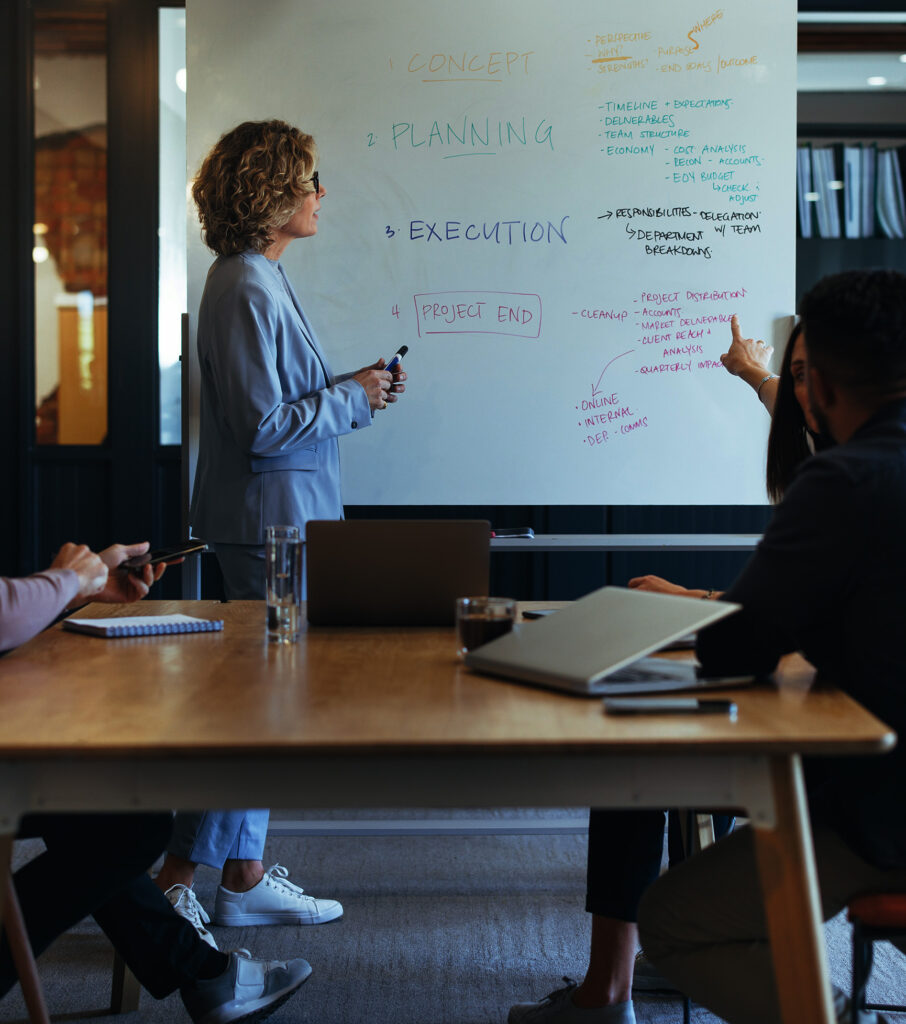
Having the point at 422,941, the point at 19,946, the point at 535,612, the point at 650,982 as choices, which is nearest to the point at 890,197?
the point at 535,612

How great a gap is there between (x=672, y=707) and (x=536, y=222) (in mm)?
2021

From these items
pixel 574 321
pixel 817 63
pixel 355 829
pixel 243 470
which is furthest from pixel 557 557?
pixel 817 63

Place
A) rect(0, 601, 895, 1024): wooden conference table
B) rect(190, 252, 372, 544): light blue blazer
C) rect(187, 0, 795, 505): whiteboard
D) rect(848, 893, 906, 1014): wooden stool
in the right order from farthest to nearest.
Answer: rect(187, 0, 795, 505): whiteboard < rect(190, 252, 372, 544): light blue blazer < rect(848, 893, 906, 1014): wooden stool < rect(0, 601, 895, 1024): wooden conference table

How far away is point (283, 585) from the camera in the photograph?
1470 mm

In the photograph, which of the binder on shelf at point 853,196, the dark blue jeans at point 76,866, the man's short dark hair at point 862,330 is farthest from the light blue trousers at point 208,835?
the binder on shelf at point 853,196

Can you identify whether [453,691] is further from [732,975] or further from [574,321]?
[574,321]

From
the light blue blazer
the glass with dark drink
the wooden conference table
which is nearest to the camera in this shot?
the wooden conference table

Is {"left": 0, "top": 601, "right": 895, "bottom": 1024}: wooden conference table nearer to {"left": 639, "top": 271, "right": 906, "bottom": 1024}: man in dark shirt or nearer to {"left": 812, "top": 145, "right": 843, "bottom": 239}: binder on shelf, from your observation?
{"left": 639, "top": 271, "right": 906, "bottom": 1024}: man in dark shirt

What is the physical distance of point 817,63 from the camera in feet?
11.9

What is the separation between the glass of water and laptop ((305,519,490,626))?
5cm

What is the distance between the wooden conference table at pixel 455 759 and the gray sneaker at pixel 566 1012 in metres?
0.67

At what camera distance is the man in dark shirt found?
1121 millimetres

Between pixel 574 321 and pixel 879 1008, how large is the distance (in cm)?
180

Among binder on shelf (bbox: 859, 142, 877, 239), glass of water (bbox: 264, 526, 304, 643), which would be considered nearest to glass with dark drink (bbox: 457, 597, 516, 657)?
glass of water (bbox: 264, 526, 304, 643)
